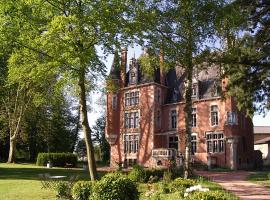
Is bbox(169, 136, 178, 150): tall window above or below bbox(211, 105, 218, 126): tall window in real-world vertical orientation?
below

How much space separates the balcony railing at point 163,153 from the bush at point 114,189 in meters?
28.6

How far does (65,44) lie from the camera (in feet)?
61.2

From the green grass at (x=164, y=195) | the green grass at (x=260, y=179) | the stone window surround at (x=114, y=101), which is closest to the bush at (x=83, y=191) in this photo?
the green grass at (x=164, y=195)

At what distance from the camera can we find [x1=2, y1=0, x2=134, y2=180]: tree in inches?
720

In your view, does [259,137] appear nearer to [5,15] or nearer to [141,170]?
[141,170]

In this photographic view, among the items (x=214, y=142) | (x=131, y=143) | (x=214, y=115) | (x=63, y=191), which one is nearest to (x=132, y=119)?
(x=131, y=143)

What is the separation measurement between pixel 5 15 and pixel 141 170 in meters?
10.8

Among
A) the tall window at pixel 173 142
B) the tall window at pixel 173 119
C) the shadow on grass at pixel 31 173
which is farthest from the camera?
the tall window at pixel 173 119

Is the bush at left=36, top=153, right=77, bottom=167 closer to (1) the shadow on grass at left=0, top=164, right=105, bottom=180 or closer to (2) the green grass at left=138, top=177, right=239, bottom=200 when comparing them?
(1) the shadow on grass at left=0, top=164, right=105, bottom=180

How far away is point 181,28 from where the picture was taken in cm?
2150

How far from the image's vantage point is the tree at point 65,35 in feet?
60.0

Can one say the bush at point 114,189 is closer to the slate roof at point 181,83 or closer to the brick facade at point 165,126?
the brick facade at point 165,126

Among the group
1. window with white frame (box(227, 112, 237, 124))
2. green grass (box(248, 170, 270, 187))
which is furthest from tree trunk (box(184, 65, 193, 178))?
window with white frame (box(227, 112, 237, 124))

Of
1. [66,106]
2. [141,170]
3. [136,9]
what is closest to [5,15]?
[136,9]
